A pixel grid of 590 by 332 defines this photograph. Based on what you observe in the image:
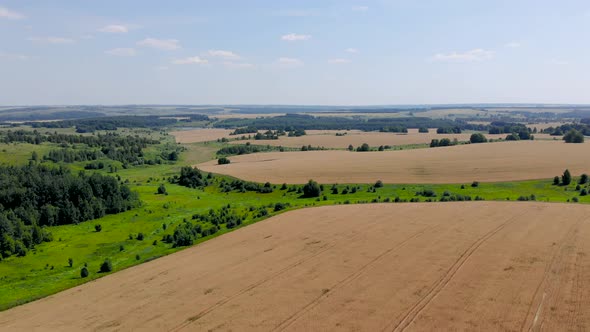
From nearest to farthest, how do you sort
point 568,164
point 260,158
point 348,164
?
point 568,164
point 348,164
point 260,158

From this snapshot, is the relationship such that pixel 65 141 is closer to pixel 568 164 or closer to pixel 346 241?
pixel 346 241

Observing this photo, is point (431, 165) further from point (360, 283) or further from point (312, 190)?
point (360, 283)

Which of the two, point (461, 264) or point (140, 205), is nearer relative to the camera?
point (461, 264)

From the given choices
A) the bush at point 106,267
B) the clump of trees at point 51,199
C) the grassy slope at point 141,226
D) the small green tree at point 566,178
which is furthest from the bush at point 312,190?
the small green tree at point 566,178

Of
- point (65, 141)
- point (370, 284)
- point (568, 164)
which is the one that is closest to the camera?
point (370, 284)

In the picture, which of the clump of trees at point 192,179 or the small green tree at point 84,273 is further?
the clump of trees at point 192,179

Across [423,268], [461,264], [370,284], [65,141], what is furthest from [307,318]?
[65,141]

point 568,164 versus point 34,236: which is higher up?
point 568,164

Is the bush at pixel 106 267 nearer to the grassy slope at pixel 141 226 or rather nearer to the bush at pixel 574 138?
the grassy slope at pixel 141 226
